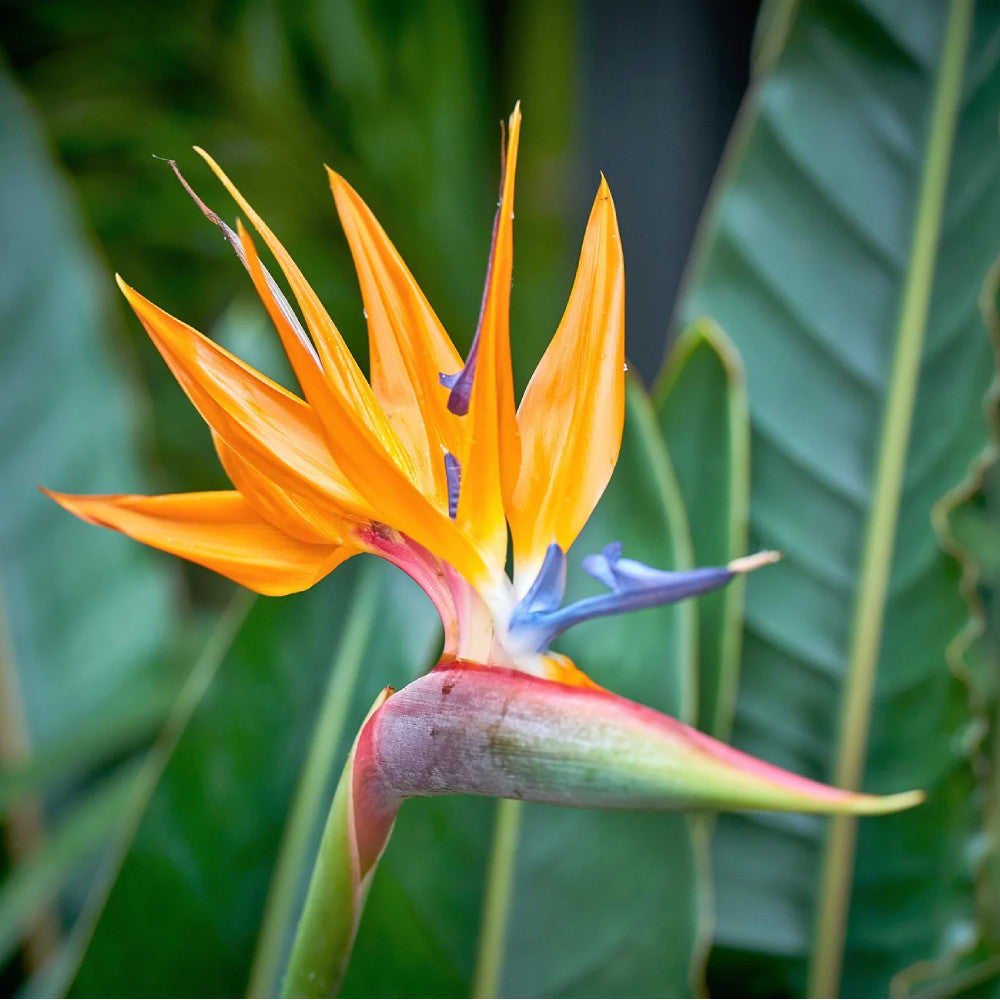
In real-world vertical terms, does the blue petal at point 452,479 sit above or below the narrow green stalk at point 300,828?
above

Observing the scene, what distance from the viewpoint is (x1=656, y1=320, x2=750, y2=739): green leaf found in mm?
471

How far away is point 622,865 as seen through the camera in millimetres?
466

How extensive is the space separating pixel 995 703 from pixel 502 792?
520 millimetres

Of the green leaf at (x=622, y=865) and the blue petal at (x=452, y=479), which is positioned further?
the green leaf at (x=622, y=865)

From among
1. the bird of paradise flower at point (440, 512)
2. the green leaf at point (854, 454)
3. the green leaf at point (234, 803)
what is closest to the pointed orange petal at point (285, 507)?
the bird of paradise flower at point (440, 512)

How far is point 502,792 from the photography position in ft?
0.73

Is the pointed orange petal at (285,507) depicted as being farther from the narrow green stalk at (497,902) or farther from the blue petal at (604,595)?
the narrow green stalk at (497,902)

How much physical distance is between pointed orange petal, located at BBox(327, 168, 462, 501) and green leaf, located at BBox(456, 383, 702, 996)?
179mm

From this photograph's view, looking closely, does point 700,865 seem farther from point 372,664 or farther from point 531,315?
point 531,315

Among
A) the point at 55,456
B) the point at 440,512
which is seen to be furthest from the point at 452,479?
the point at 55,456

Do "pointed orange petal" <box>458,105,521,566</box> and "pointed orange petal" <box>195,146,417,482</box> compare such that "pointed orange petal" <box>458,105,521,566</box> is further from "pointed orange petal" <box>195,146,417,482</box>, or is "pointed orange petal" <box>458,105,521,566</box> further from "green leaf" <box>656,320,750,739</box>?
"green leaf" <box>656,320,750,739</box>

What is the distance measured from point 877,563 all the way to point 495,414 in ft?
1.19

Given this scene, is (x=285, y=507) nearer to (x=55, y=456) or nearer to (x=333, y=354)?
(x=333, y=354)

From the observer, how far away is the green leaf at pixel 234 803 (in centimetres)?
44
